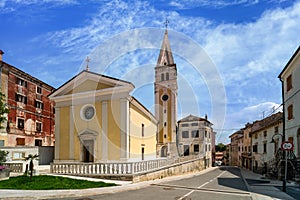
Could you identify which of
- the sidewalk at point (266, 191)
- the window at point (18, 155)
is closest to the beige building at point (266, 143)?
the sidewalk at point (266, 191)

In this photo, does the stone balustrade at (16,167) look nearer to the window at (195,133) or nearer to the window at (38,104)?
the window at (38,104)

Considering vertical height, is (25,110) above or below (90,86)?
below

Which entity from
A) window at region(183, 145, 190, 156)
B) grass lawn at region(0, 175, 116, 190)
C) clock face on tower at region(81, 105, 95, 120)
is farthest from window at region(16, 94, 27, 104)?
window at region(183, 145, 190, 156)

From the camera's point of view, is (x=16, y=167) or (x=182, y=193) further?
(x=16, y=167)

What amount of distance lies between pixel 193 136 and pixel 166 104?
992 cm

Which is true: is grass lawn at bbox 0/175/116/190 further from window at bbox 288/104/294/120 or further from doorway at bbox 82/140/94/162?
window at bbox 288/104/294/120

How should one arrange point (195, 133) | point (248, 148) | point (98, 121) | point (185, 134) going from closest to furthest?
point (98, 121)
point (248, 148)
point (195, 133)
point (185, 134)

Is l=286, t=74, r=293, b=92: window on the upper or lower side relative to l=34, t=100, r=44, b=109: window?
upper

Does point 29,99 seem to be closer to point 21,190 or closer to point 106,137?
point 106,137

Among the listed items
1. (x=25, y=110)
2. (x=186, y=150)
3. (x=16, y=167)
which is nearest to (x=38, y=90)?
(x=25, y=110)

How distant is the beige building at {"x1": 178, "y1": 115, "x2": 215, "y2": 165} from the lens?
47875mm

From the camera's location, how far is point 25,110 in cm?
2977

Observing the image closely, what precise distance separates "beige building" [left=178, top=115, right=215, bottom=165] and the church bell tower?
5490 millimetres

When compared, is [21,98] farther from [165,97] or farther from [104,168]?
[165,97]
